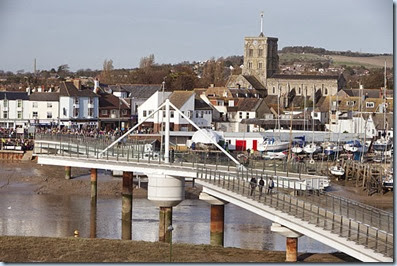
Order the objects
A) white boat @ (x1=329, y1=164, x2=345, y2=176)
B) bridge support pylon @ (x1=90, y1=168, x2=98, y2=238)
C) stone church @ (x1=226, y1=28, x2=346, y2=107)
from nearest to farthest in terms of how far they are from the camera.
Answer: bridge support pylon @ (x1=90, y1=168, x2=98, y2=238)
white boat @ (x1=329, y1=164, x2=345, y2=176)
stone church @ (x1=226, y1=28, x2=346, y2=107)

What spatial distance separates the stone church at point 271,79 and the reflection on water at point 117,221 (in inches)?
2106

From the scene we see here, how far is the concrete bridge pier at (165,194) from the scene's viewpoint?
35.2m

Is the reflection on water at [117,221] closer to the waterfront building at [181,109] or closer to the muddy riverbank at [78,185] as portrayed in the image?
the muddy riverbank at [78,185]

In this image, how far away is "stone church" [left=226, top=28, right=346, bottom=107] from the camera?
107m

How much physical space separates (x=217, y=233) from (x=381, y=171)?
72.0 ft

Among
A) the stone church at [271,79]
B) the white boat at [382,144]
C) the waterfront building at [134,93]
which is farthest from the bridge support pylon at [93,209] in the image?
the stone church at [271,79]

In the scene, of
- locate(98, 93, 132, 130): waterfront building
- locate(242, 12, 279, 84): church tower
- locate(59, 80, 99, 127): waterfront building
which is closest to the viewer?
locate(59, 80, 99, 127): waterfront building

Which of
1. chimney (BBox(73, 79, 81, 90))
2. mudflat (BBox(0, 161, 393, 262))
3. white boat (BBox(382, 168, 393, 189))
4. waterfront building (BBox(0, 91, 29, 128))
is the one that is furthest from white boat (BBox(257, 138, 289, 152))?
mudflat (BBox(0, 161, 393, 262))

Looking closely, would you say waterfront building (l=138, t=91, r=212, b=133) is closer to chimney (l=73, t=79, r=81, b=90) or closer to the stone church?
chimney (l=73, t=79, r=81, b=90)

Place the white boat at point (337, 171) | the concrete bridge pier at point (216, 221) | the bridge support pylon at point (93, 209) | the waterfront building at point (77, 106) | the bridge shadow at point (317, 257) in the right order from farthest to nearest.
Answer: the waterfront building at point (77, 106) < the white boat at point (337, 171) < the bridge support pylon at point (93, 209) < the concrete bridge pier at point (216, 221) < the bridge shadow at point (317, 257)

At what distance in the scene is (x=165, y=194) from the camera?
1385 inches

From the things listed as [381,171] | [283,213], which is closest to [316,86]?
[381,171]

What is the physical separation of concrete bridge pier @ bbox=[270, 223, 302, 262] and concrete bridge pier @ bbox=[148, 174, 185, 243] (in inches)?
244

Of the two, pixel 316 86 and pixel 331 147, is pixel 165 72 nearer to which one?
pixel 316 86
